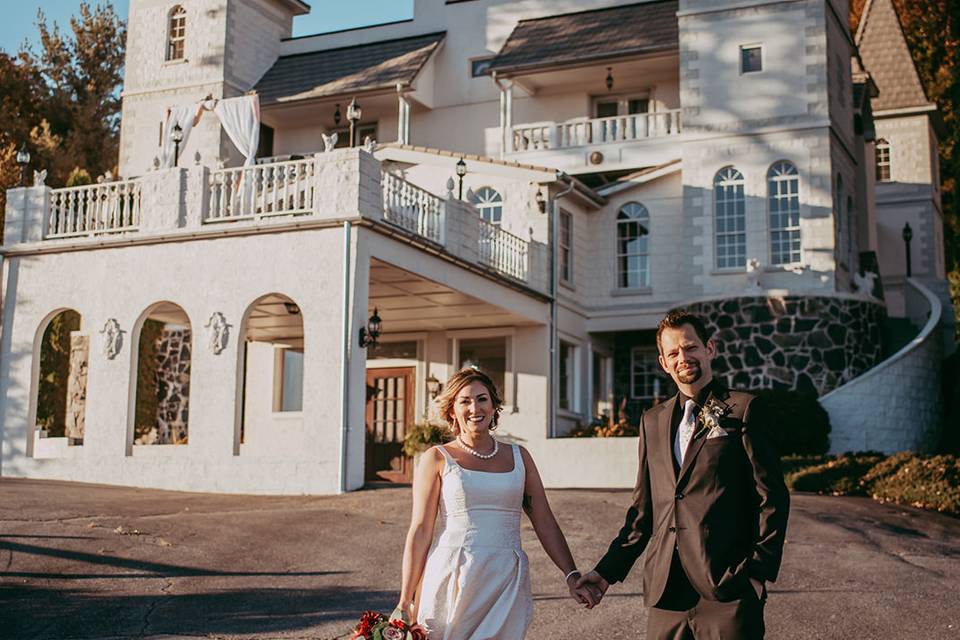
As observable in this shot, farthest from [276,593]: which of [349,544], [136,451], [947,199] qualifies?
[947,199]

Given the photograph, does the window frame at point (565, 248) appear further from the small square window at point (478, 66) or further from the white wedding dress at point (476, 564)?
the white wedding dress at point (476, 564)

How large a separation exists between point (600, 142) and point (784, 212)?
463cm

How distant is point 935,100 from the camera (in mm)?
39562

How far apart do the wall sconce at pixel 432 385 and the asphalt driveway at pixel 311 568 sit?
8246 mm

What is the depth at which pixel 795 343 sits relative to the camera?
24.3 meters

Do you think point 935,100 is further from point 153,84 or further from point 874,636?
point 874,636

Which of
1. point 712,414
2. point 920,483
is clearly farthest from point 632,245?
point 712,414

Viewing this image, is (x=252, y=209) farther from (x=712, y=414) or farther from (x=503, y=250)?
(x=712, y=414)

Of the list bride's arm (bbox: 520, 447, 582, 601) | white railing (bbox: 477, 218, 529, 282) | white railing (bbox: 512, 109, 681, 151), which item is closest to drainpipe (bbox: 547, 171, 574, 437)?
white railing (bbox: 477, 218, 529, 282)

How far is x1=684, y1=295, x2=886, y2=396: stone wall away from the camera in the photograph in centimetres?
2425

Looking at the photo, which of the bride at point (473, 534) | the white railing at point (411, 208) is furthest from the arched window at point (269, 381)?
the bride at point (473, 534)

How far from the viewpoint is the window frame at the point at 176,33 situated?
34.3 meters

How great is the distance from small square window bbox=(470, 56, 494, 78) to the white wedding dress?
27007 mm

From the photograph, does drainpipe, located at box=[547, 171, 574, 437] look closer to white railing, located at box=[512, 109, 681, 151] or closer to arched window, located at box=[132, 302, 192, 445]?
white railing, located at box=[512, 109, 681, 151]
